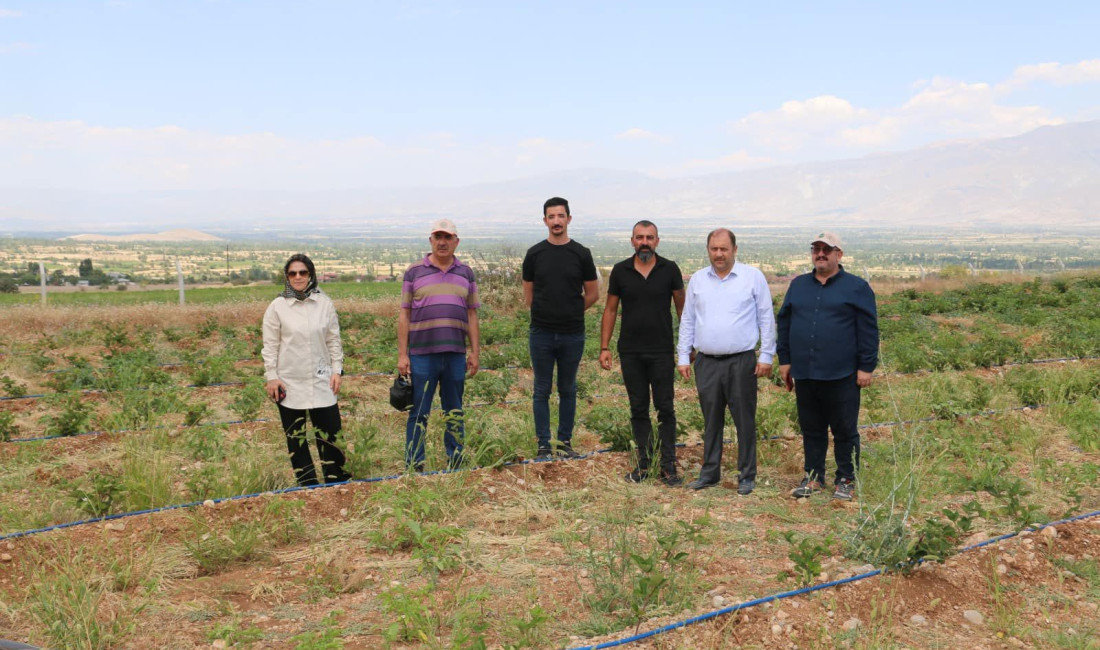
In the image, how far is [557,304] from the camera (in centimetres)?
606

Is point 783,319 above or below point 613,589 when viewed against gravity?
above

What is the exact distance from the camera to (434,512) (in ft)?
16.9

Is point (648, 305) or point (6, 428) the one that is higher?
point (648, 305)

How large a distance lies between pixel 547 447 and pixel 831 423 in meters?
2.01

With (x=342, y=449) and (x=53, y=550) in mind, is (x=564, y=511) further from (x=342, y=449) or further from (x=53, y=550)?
(x=53, y=550)

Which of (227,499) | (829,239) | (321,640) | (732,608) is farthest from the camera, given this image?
(829,239)

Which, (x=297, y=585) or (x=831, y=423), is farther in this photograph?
(x=831, y=423)

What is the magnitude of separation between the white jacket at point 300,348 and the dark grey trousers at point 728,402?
239 centimetres

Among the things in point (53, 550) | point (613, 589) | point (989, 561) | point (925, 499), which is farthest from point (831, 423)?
point (53, 550)

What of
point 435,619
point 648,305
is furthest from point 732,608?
point 648,305

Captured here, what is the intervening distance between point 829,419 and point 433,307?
2702mm

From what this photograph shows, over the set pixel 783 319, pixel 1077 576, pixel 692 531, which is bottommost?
pixel 1077 576

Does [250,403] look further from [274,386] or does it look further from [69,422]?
[274,386]

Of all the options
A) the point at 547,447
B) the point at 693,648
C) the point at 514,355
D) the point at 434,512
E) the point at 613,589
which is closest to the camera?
the point at 693,648
